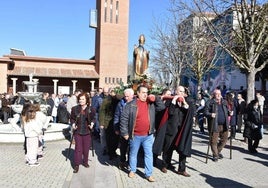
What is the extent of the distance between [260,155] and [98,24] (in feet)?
157

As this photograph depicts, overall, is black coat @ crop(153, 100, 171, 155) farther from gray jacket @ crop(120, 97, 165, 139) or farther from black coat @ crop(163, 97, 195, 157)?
gray jacket @ crop(120, 97, 165, 139)

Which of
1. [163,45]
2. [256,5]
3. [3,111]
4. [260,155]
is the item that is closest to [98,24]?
[163,45]

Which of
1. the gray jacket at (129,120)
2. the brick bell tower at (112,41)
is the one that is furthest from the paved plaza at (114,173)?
the brick bell tower at (112,41)

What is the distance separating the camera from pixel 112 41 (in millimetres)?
53906

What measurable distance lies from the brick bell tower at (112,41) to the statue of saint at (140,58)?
39737 mm

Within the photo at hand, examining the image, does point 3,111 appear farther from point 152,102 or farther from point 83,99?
point 152,102

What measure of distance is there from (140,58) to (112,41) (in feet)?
139

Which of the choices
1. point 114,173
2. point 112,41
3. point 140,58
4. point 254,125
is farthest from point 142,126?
point 112,41

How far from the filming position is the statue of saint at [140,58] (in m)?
12.1

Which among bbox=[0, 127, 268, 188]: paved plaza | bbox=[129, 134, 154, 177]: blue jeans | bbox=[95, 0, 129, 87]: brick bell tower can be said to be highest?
bbox=[95, 0, 129, 87]: brick bell tower

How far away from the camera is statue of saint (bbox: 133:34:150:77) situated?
12.1 meters

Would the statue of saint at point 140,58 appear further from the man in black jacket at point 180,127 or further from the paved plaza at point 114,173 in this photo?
the man in black jacket at point 180,127

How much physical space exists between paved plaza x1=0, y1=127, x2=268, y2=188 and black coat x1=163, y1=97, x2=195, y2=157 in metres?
0.65

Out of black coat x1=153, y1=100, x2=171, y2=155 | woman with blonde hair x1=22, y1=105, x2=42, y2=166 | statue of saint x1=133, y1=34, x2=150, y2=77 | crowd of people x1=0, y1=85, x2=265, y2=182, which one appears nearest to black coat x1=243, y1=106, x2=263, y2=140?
crowd of people x1=0, y1=85, x2=265, y2=182
